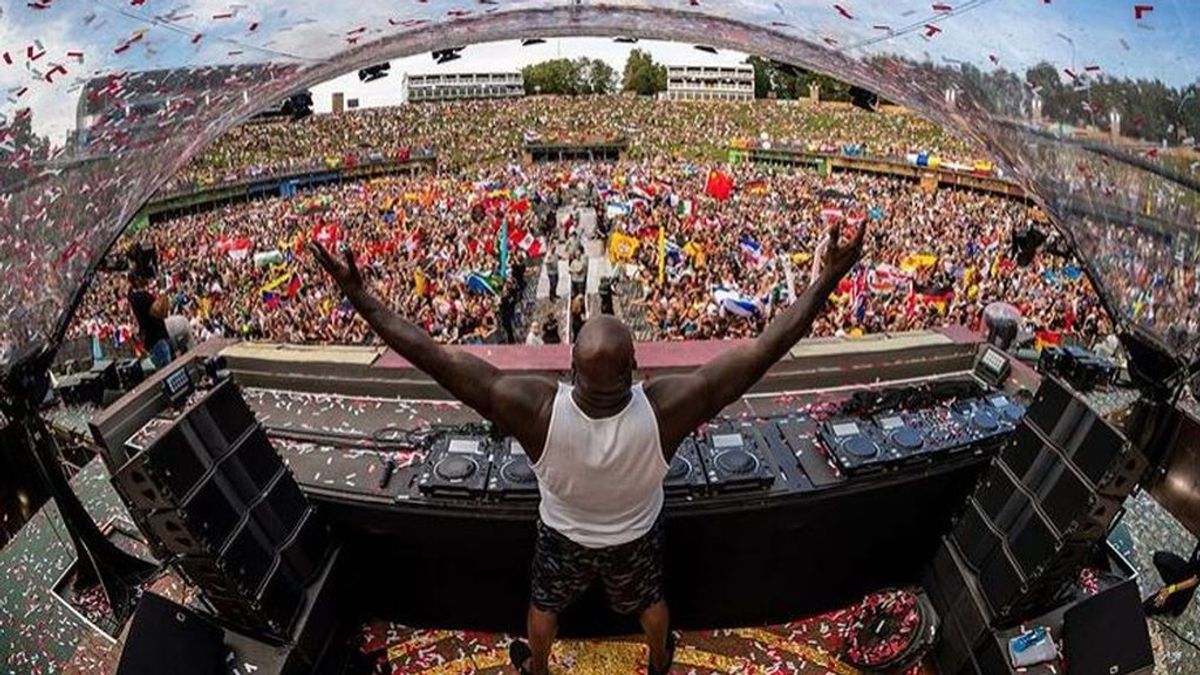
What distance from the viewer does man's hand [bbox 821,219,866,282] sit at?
2.29 meters

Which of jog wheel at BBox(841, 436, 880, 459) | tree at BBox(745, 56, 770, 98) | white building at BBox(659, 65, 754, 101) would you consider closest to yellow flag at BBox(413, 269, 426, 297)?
jog wheel at BBox(841, 436, 880, 459)

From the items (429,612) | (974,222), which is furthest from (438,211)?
(429,612)

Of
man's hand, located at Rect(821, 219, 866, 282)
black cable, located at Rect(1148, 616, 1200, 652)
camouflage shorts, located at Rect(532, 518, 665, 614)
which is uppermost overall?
man's hand, located at Rect(821, 219, 866, 282)

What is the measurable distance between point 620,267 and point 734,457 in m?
12.2

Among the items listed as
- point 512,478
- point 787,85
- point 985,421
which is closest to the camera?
point 512,478

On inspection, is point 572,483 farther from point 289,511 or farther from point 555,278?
point 555,278

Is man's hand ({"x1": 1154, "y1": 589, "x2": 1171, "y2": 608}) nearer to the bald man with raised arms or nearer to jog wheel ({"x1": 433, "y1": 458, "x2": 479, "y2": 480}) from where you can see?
the bald man with raised arms

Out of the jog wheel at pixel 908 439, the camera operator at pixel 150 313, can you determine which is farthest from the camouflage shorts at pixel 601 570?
the camera operator at pixel 150 313

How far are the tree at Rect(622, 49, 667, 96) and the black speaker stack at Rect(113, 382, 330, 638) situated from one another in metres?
71.1

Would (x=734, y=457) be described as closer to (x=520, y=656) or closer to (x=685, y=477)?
(x=685, y=477)

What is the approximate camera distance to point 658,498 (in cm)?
261

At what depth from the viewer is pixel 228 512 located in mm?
2863

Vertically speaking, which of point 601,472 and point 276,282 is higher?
point 601,472

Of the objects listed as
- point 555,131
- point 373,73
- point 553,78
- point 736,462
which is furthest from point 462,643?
point 553,78
